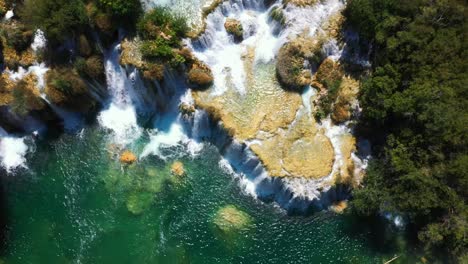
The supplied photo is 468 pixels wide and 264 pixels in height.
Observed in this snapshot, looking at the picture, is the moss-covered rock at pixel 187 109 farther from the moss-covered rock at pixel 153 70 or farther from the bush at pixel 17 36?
the bush at pixel 17 36

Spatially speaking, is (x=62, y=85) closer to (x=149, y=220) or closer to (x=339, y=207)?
(x=149, y=220)

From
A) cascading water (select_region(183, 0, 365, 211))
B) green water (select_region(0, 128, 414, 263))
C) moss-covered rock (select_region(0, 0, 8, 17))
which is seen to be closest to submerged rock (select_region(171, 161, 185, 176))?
green water (select_region(0, 128, 414, 263))

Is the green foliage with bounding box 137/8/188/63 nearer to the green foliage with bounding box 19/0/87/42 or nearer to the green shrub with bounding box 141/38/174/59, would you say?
the green shrub with bounding box 141/38/174/59

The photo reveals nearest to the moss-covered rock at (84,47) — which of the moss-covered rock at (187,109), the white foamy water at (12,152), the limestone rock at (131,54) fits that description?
the limestone rock at (131,54)

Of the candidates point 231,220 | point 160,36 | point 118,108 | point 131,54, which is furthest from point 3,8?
point 231,220

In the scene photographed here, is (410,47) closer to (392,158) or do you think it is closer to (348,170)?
(392,158)
